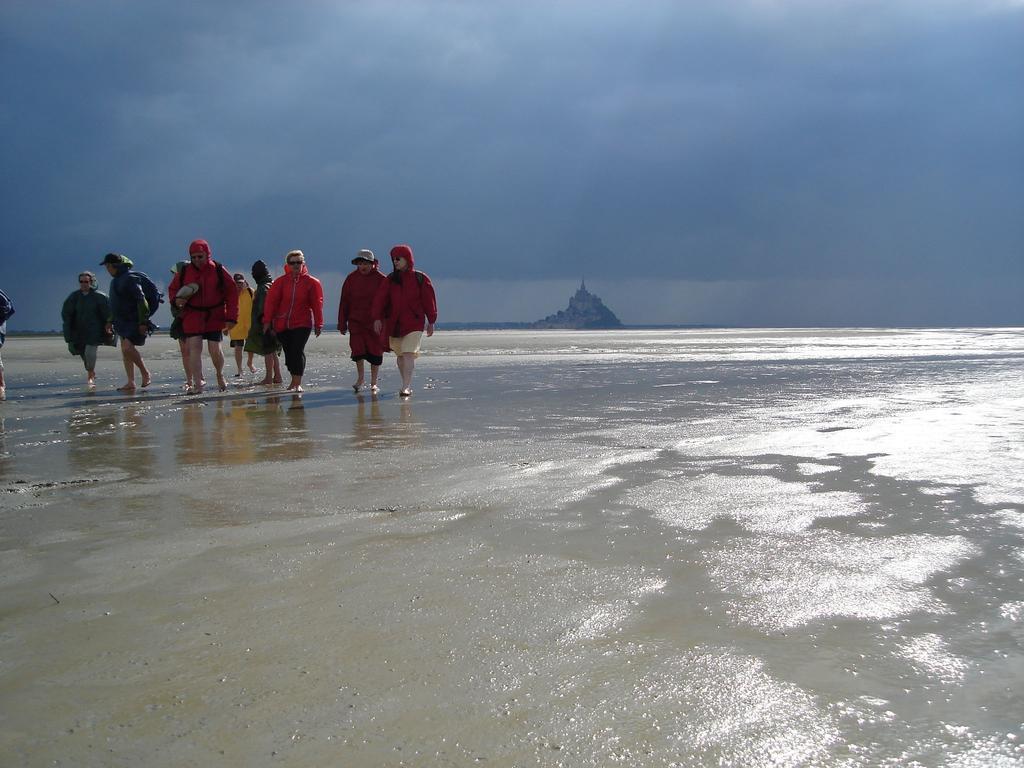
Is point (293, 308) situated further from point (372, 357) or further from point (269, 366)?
point (269, 366)

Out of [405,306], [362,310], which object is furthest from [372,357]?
[405,306]

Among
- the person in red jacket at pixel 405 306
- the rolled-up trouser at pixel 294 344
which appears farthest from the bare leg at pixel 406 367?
the rolled-up trouser at pixel 294 344

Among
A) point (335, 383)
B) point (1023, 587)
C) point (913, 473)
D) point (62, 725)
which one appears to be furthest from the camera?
point (335, 383)

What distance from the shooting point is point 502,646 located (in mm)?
2383

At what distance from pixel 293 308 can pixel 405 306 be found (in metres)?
1.70

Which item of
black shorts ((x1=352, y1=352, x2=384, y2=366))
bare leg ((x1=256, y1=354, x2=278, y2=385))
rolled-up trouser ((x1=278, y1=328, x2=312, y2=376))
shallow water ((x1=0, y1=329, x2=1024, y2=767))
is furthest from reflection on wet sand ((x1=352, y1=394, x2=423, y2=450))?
bare leg ((x1=256, y1=354, x2=278, y2=385))

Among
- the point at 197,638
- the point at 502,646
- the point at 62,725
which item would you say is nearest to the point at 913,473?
the point at 502,646

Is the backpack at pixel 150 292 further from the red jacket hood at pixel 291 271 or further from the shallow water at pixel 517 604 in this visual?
the shallow water at pixel 517 604

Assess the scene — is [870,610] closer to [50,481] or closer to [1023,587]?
[1023,587]

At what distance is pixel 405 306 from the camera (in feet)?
36.2

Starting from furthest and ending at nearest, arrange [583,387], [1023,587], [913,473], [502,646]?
[583,387], [913,473], [1023,587], [502,646]

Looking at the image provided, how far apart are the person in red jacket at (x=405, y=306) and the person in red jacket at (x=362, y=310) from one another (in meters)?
0.53

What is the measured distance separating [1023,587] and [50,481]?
4.73 metres

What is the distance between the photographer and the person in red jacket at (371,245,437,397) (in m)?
11.0
